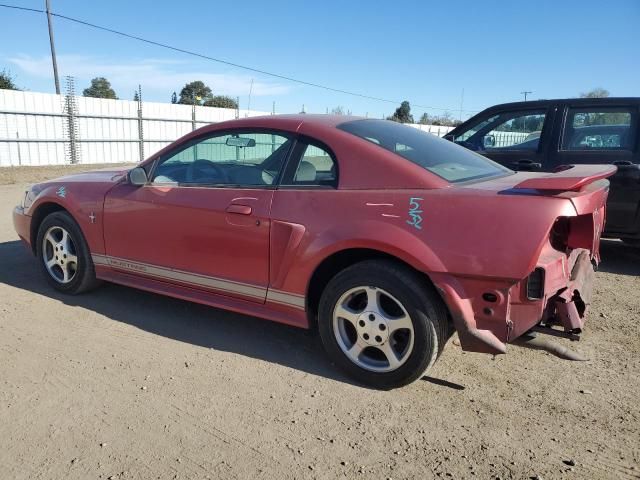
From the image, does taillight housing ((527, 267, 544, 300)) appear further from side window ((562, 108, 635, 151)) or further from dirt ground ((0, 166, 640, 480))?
side window ((562, 108, 635, 151))

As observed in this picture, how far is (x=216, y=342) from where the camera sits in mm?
3643

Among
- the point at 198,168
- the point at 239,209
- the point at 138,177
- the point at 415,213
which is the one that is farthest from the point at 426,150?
the point at 138,177

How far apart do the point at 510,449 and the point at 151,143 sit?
20.5 metres

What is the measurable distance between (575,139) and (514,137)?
74 centimetres

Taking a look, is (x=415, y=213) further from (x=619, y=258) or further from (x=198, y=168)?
(x=619, y=258)

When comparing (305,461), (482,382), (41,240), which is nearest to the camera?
(305,461)

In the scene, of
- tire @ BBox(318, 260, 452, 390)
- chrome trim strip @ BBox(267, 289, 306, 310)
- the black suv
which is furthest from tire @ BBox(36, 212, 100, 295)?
the black suv

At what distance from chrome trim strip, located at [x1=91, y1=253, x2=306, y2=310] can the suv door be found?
12.5ft

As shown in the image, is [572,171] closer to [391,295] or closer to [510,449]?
[391,295]

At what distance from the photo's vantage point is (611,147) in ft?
18.5

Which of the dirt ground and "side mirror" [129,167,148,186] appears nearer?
the dirt ground

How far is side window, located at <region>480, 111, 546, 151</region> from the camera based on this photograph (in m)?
6.02

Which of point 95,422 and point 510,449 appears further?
point 95,422

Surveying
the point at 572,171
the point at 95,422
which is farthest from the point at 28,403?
the point at 572,171
